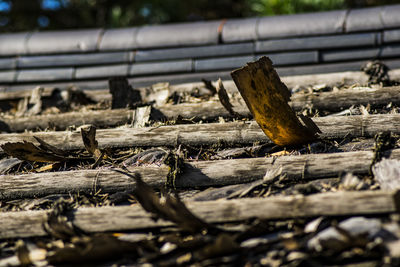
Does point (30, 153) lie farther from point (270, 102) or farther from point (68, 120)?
point (270, 102)

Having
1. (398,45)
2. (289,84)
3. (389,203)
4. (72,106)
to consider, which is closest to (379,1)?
(398,45)

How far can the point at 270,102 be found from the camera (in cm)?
248

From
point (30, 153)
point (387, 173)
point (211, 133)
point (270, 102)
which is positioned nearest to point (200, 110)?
point (211, 133)

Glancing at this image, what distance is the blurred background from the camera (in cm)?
1083

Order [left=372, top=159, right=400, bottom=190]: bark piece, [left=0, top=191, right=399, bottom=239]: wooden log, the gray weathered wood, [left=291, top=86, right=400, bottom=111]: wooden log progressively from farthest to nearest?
the gray weathered wood, [left=291, top=86, right=400, bottom=111]: wooden log, [left=372, top=159, right=400, bottom=190]: bark piece, [left=0, top=191, right=399, bottom=239]: wooden log

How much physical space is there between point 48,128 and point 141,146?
103 cm

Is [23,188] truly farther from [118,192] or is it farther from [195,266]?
[195,266]

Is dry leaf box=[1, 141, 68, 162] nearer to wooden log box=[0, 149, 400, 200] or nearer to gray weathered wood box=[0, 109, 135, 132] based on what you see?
wooden log box=[0, 149, 400, 200]

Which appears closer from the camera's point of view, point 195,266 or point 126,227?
point 195,266

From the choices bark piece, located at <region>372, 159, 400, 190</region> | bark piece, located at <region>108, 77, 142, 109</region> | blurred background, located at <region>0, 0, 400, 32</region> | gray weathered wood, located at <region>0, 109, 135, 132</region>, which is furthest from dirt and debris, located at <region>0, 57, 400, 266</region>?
blurred background, located at <region>0, 0, 400, 32</region>

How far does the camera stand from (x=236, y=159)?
2.39 m

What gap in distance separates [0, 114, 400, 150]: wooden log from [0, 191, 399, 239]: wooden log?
0.75 metres

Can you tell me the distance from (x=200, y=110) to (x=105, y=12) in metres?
10.7

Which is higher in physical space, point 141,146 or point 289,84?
point 289,84
